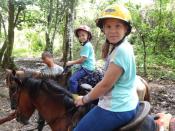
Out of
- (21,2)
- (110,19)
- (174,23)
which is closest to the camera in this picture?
(110,19)

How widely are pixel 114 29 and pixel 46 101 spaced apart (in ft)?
5.82

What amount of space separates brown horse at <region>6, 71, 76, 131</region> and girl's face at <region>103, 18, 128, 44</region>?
134 cm

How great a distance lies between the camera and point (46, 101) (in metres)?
4.31

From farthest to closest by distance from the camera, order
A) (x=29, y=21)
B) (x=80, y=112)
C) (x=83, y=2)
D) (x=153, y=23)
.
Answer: (x=83, y=2) < (x=153, y=23) < (x=29, y=21) < (x=80, y=112)

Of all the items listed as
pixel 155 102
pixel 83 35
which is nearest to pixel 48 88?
pixel 83 35

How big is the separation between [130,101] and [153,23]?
568 inches

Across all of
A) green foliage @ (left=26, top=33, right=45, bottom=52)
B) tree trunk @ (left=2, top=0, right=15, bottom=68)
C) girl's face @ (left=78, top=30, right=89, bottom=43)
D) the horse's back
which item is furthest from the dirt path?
green foliage @ (left=26, top=33, right=45, bottom=52)

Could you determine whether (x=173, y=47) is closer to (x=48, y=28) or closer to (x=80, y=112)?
(x=48, y=28)

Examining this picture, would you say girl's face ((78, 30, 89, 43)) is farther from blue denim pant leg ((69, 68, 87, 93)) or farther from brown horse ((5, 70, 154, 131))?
brown horse ((5, 70, 154, 131))

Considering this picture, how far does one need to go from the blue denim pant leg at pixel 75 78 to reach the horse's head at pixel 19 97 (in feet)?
5.32

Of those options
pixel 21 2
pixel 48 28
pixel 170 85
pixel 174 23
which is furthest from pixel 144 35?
pixel 21 2

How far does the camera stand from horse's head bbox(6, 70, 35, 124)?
4.43 m

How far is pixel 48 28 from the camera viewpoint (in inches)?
624

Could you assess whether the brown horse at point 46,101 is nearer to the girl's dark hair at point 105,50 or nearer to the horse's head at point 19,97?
the horse's head at point 19,97
